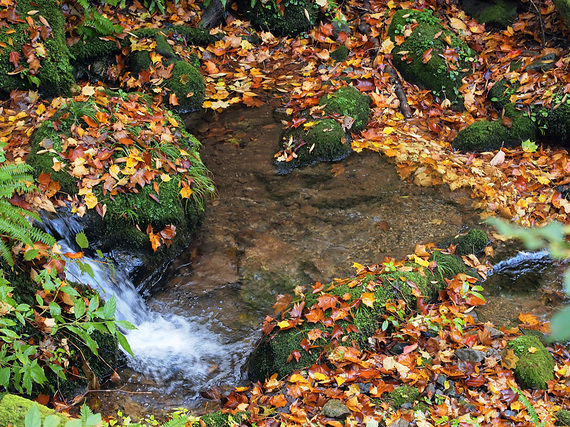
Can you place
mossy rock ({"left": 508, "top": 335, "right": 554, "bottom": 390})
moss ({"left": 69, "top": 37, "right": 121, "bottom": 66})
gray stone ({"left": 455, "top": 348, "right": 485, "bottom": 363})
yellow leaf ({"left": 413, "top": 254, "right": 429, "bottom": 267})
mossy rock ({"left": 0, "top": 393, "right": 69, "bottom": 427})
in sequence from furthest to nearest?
moss ({"left": 69, "top": 37, "right": 121, "bottom": 66}) < yellow leaf ({"left": 413, "top": 254, "right": 429, "bottom": 267}) < gray stone ({"left": 455, "top": 348, "right": 485, "bottom": 363}) < mossy rock ({"left": 508, "top": 335, "right": 554, "bottom": 390}) < mossy rock ({"left": 0, "top": 393, "right": 69, "bottom": 427})

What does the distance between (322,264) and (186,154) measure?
2009 millimetres

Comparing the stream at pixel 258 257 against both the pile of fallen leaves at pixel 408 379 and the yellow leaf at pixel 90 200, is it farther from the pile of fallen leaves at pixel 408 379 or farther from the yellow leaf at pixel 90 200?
the yellow leaf at pixel 90 200

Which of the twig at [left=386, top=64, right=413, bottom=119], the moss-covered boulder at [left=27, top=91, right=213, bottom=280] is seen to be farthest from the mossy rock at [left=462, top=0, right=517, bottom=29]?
the moss-covered boulder at [left=27, top=91, right=213, bottom=280]

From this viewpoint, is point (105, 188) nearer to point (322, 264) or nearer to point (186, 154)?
point (186, 154)

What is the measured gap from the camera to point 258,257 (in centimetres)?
513

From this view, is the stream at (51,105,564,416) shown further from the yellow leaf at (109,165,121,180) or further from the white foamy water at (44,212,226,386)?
the yellow leaf at (109,165,121,180)

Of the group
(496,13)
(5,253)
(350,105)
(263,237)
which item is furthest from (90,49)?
(496,13)

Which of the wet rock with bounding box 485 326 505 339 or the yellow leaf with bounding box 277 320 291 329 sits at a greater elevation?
the yellow leaf with bounding box 277 320 291 329

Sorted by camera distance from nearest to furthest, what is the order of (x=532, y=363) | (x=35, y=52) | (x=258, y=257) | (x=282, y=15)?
1. (x=532, y=363)
2. (x=258, y=257)
3. (x=35, y=52)
4. (x=282, y=15)

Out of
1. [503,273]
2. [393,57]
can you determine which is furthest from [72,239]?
[393,57]

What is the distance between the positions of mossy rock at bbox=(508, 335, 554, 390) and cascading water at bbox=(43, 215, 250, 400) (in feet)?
6.90

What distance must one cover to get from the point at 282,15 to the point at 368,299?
6.29 metres

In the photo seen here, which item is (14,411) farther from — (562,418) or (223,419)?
(562,418)

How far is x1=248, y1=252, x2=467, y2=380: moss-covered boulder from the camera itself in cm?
372
